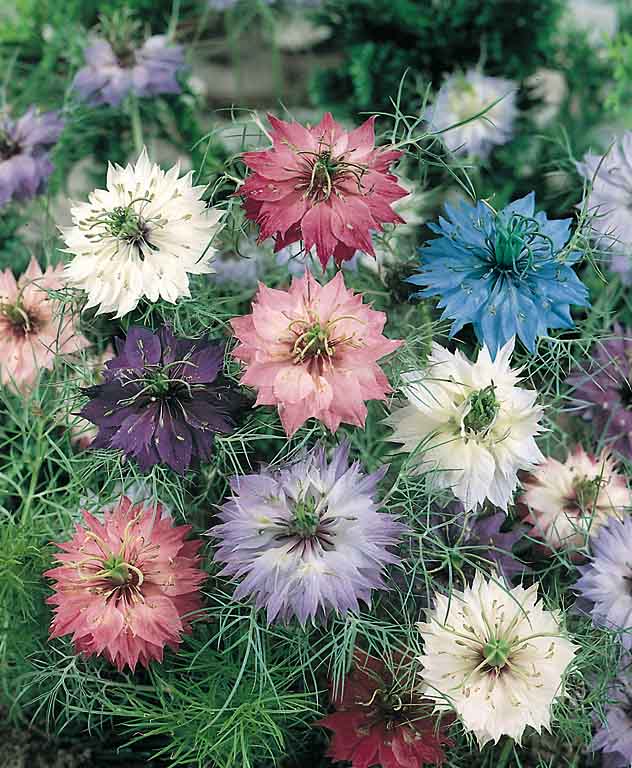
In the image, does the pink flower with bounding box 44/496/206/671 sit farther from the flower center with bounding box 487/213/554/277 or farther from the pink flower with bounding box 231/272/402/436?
the flower center with bounding box 487/213/554/277

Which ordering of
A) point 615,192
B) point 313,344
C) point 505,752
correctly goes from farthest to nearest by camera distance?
point 615,192, point 505,752, point 313,344

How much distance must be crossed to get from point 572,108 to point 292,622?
1.14m

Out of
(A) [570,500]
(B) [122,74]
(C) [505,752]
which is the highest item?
(B) [122,74]

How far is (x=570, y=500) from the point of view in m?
0.74

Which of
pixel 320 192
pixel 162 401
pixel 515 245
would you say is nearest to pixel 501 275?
pixel 515 245

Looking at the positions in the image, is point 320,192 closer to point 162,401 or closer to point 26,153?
point 162,401

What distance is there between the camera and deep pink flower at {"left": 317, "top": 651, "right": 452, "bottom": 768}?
2.15 feet

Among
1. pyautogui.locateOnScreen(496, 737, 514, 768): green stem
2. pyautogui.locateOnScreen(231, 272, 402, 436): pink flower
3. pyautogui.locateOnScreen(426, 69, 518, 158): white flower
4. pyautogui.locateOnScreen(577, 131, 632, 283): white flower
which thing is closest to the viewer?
pyautogui.locateOnScreen(231, 272, 402, 436): pink flower

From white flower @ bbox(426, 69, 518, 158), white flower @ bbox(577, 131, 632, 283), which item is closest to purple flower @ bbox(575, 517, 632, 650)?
white flower @ bbox(577, 131, 632, 283)

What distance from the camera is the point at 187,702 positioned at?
0.70 m

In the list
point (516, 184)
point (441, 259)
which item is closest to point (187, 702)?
point (441, 259)

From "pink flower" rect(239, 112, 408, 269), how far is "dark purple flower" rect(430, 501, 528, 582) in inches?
8.0

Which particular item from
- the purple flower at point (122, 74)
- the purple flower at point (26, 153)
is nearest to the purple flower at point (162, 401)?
the purple flower at point (26, 153)

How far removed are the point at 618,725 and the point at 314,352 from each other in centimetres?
35
